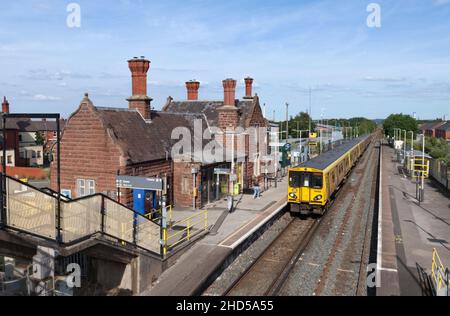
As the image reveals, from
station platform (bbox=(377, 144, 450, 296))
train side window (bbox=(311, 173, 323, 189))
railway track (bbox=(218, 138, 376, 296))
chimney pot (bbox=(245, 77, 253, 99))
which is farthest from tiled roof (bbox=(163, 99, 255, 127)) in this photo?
station platform (bbox=(377, 144, 450, 296))

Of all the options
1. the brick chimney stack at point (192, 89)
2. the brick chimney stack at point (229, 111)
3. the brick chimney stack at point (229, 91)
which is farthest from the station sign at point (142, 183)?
the brick chimney stack at point (192, 89)

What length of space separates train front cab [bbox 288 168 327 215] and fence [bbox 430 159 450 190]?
13215mm

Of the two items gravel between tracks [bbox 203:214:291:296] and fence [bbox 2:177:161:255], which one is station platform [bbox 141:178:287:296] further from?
fence [bbox 2:177:161:255]

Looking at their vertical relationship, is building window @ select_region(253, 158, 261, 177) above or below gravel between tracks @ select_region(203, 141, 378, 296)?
above

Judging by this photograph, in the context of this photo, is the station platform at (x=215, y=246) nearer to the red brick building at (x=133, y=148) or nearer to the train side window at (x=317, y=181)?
the red brick building at (x=133, y=148)

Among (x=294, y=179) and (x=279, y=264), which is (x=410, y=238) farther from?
(x=294, y=179)

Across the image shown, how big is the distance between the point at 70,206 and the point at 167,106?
22.1 m

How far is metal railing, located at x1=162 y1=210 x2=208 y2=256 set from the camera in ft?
44.8

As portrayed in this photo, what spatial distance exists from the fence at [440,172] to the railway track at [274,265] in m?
14.8

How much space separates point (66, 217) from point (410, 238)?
12562 millimetres

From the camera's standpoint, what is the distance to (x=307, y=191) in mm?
19859

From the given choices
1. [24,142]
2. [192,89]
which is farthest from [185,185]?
[24,142]
